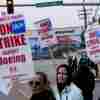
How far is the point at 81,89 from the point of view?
2846 millimetres

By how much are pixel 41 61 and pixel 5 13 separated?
45 centimetres

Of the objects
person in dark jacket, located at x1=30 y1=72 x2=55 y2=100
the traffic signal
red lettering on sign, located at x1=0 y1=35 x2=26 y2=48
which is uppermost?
the traffic signal

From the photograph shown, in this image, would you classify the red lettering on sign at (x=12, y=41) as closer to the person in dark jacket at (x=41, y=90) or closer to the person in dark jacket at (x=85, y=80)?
the person in dark jacket at (x=41, y=90)

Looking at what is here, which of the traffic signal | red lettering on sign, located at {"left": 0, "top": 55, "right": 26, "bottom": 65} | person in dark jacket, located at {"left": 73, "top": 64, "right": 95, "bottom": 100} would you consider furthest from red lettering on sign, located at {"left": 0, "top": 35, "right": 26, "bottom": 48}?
person in dark jacket, located at {"left": 73, "top": 64, "right": 95, "bottom": 100}

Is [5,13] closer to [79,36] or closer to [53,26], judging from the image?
[53,26]

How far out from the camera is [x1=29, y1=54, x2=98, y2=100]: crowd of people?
8.98 feet

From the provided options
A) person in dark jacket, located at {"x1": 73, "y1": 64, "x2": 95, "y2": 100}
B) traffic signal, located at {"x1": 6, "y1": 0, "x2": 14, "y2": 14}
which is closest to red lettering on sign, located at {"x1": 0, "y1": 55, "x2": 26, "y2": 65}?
traffic signal, located at {"x1": 6, "y1": 0, "x2": 14, "y2": 14}

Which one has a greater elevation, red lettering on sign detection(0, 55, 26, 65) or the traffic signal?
the traffic signal

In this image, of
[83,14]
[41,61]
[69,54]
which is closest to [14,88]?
[41,61]

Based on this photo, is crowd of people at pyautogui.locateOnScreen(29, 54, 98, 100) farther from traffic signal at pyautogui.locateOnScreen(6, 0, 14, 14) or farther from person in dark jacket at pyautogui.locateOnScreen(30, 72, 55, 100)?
traffic signal at pyautogui.locateOnScreen(6, 0, 14, 14)

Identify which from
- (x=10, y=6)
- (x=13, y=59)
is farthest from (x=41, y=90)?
(x=10, y=6)

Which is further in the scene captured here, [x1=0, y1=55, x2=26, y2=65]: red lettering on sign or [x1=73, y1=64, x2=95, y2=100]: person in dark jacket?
[x1=73, y1=64, x2=95, y2=100]: person in dark jacket

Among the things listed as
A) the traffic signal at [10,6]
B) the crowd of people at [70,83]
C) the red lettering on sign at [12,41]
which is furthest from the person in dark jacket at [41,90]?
the traffic signal at [10,6]

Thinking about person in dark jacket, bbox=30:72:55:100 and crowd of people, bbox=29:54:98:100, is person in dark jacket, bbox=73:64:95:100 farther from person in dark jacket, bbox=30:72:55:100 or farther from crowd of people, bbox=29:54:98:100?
person in dark jacket, bbox=30:72:55:100
